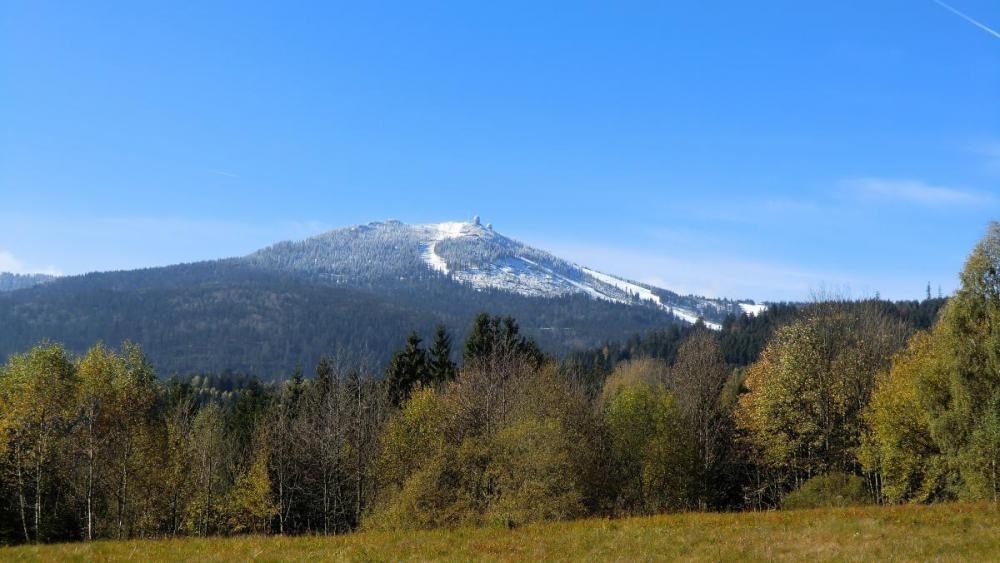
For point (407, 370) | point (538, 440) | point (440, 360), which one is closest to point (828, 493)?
point (538, 440)

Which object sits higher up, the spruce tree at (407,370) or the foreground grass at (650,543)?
the spruce tree at (407,370)

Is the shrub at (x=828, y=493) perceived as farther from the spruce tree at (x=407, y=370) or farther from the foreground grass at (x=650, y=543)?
the spruce tree at (x=407, y=370)

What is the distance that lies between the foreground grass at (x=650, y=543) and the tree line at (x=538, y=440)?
13.0 meters

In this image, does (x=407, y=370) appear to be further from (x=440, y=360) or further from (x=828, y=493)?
(x=828, y=493)

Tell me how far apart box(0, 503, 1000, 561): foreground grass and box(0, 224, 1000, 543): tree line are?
1296cm

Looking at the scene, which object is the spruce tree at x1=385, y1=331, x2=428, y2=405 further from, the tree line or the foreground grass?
the foreground grass

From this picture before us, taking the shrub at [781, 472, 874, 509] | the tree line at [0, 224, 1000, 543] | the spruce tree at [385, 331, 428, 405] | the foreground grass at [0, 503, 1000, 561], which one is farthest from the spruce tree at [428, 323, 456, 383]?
the foreground grass at [0, 503, 1000, 561]

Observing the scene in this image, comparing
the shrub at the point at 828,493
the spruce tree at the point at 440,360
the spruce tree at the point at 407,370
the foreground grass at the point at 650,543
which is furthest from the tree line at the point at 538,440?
the foreground grass at the point at 650,543

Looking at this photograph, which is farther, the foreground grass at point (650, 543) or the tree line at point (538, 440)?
the tree line at point (538, 440)

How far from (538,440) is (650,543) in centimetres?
1884

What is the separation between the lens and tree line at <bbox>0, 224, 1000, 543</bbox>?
36.5m

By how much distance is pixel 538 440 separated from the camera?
125ft

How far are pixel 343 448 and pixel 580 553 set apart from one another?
34.9m

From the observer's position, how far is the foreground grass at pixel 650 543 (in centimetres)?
1766
